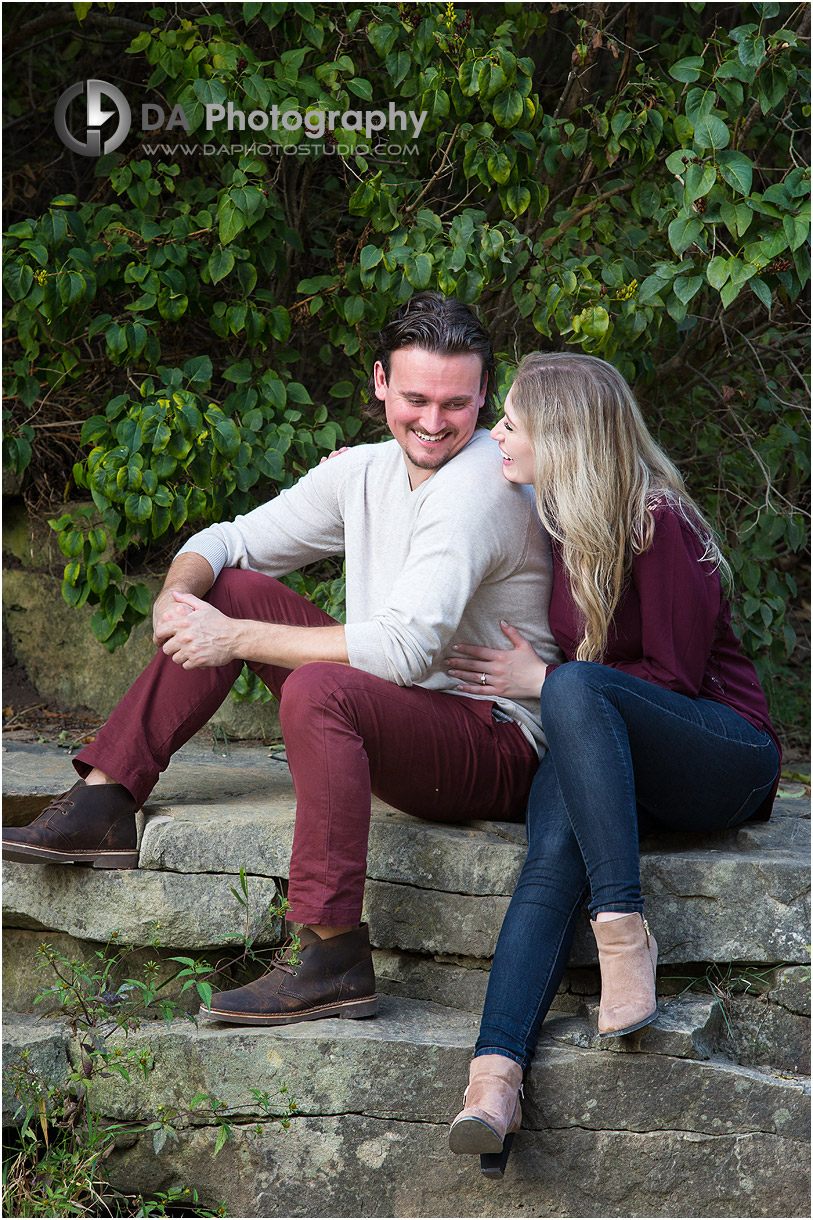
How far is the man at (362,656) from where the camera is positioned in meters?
2.25

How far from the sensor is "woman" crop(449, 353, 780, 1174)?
2.13m

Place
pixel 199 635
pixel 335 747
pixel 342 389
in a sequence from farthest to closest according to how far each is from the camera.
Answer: pixel 342 389 < pixel 199 635 < pixel 335 747

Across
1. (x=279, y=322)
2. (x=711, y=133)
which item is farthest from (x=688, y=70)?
(x=279, y=322)

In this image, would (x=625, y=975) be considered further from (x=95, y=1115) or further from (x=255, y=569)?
(x=255, y=569)

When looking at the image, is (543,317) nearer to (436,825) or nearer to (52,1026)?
(436,825)

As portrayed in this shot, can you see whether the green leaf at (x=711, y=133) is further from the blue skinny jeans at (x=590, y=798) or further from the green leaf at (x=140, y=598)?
the green leaf at (x=140, y=598)

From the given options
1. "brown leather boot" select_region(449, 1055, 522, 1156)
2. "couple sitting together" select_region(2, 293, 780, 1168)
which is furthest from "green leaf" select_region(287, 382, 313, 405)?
"brown leather boot" select_region(449, 1055, 522, 1156)

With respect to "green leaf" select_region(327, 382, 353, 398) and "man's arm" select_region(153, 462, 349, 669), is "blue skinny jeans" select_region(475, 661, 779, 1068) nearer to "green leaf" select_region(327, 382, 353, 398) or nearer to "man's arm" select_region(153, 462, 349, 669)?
"man's arm" select_region(153, 462, 349, 669)

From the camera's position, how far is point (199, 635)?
2.46m

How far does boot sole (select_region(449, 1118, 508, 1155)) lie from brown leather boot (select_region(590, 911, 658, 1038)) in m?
0.31

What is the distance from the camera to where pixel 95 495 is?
3139 mm

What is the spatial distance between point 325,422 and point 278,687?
105 centimetres

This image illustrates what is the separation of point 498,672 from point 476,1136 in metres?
0.99

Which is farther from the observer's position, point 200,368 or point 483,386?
point 200,368
